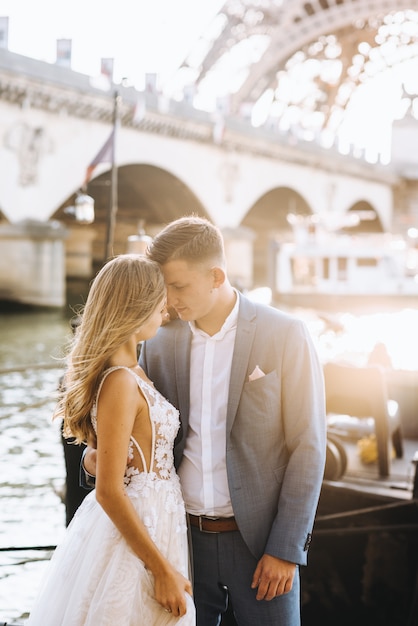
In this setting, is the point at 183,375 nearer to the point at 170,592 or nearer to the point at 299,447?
the point at 299,447

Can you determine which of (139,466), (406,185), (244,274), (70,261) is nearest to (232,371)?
(139,466)

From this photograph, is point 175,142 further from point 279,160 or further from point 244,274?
point 279,160

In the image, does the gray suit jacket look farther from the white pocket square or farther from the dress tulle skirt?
the dress tulle skirt

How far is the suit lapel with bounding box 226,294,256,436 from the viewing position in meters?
2.21

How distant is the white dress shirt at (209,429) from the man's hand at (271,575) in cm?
16

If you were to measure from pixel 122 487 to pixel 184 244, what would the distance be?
618 millimetres

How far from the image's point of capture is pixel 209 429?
226 cm

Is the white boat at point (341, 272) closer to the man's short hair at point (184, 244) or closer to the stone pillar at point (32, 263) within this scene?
the stone pillar at point (32, 263)

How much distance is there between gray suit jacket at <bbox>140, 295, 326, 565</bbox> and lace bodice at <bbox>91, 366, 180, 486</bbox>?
0.14 metres

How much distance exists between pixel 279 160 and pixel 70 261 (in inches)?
385

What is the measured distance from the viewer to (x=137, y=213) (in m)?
32.1

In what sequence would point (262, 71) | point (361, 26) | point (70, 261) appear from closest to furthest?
point (70, 261) → point (262, 71) → point (361, 26)

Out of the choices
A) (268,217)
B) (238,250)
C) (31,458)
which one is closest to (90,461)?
(31,458)

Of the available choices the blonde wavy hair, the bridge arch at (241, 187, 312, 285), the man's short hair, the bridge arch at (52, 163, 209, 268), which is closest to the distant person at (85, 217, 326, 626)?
the man's short hair
